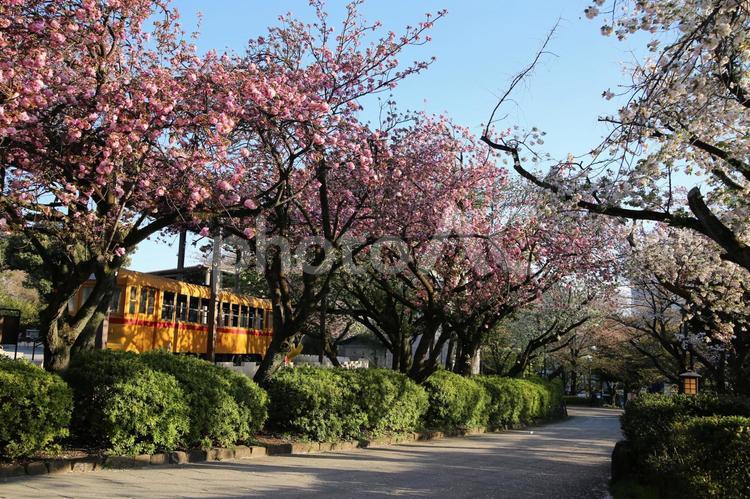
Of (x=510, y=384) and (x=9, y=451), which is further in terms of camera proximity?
(x=510, y=384)

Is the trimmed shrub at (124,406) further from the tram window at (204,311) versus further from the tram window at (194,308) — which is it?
the tram window at (204,311)

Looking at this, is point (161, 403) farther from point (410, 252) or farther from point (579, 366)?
point (579, 366)

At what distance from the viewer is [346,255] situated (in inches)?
536

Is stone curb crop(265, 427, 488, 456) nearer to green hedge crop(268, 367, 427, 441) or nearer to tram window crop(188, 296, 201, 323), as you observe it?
green hedge crop(268, 367, 427, 441)

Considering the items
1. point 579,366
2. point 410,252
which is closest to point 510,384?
point 410,252

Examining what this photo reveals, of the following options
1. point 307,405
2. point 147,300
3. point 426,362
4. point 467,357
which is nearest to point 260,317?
point 147,300

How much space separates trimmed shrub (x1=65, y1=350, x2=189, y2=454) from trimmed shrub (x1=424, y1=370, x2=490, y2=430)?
861cm

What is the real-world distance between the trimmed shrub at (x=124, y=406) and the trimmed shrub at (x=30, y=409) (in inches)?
22.1

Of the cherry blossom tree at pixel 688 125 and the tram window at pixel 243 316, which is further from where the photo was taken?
the tram window at pixel 243 316

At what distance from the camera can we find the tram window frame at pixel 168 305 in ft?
63.5

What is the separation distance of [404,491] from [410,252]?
303 inches

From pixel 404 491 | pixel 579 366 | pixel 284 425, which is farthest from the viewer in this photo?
pixel 579 366

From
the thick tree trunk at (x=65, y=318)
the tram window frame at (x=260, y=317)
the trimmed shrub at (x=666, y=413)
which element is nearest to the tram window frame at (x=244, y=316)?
the tram window frame at (x=260, y=317)

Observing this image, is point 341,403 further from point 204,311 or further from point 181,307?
point 204,311
